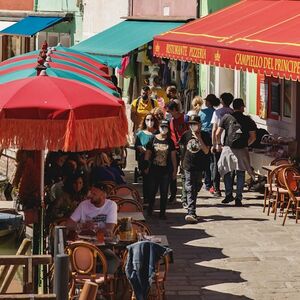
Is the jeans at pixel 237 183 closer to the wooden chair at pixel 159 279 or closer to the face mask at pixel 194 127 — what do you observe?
the face mask at pixel 194 127

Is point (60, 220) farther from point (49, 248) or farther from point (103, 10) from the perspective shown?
point (103, 10)

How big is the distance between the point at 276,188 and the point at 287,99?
12.9 feet

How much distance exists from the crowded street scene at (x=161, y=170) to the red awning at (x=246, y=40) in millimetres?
43

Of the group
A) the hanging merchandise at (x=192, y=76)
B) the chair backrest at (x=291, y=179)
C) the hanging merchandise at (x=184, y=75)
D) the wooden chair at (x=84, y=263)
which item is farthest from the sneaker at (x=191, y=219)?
the hanging merchandise at (x=184, y=75)

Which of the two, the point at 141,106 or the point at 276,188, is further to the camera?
the point at 141,106

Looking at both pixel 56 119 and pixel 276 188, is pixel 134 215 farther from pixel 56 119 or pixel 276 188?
pixel 276 188

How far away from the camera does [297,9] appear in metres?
19.2

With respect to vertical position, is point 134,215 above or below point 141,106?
below

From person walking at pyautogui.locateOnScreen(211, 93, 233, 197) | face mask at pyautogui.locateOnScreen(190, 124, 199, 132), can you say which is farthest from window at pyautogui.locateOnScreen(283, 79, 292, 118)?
face mask at pyautogui.locateOnScreen(190, 124, 199, 132)

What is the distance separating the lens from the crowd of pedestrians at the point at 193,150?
17.3m

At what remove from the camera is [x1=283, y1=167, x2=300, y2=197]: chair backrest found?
17250 mm

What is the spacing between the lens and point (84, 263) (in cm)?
1201

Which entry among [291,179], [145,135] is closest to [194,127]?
[145,135]

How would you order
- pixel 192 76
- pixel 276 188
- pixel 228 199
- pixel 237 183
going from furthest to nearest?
pixel 192 76
pixel 228 199
pixel 237 183
pixel 276 188
